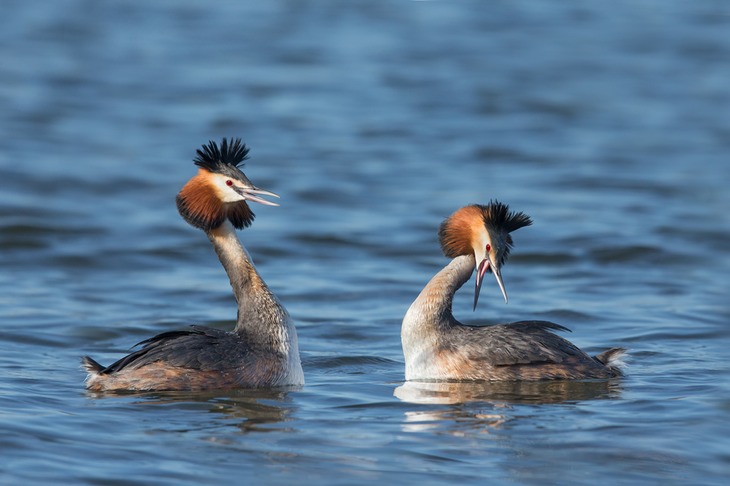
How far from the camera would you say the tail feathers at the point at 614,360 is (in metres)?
9.55

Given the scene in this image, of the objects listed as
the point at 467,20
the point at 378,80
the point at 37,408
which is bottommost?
the point at 37,408

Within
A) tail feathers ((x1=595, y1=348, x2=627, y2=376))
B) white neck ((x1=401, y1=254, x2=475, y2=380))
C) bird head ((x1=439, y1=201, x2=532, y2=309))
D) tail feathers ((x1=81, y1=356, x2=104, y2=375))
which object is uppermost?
bird head ((x1=439, y1=201, x2=532, y2=309))

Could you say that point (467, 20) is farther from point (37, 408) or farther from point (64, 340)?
point (37, 408)

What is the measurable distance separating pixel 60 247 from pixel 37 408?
642 centimetres

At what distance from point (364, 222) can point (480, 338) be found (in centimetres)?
648

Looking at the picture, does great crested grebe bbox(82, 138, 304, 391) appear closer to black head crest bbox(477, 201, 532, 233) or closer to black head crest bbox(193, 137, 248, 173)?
black head crest bbox(193, 137, 248, 173)

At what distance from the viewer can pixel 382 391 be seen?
9.12 m

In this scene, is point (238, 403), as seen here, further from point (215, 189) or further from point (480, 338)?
point (480, 338)

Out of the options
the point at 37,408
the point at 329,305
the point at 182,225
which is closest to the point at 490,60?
the point at 182,225

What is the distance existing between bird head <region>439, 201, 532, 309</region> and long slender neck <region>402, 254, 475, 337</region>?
0.11 metres

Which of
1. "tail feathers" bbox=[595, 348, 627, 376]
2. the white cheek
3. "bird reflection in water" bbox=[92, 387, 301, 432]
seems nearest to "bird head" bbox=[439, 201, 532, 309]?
"tail feathers" bbox=[595, 348, 627, 376]

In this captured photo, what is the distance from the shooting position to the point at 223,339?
29.5ft

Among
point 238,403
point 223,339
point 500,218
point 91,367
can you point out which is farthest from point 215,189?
point 500,218

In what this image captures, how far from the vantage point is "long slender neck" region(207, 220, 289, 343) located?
→ 30.4 ft
